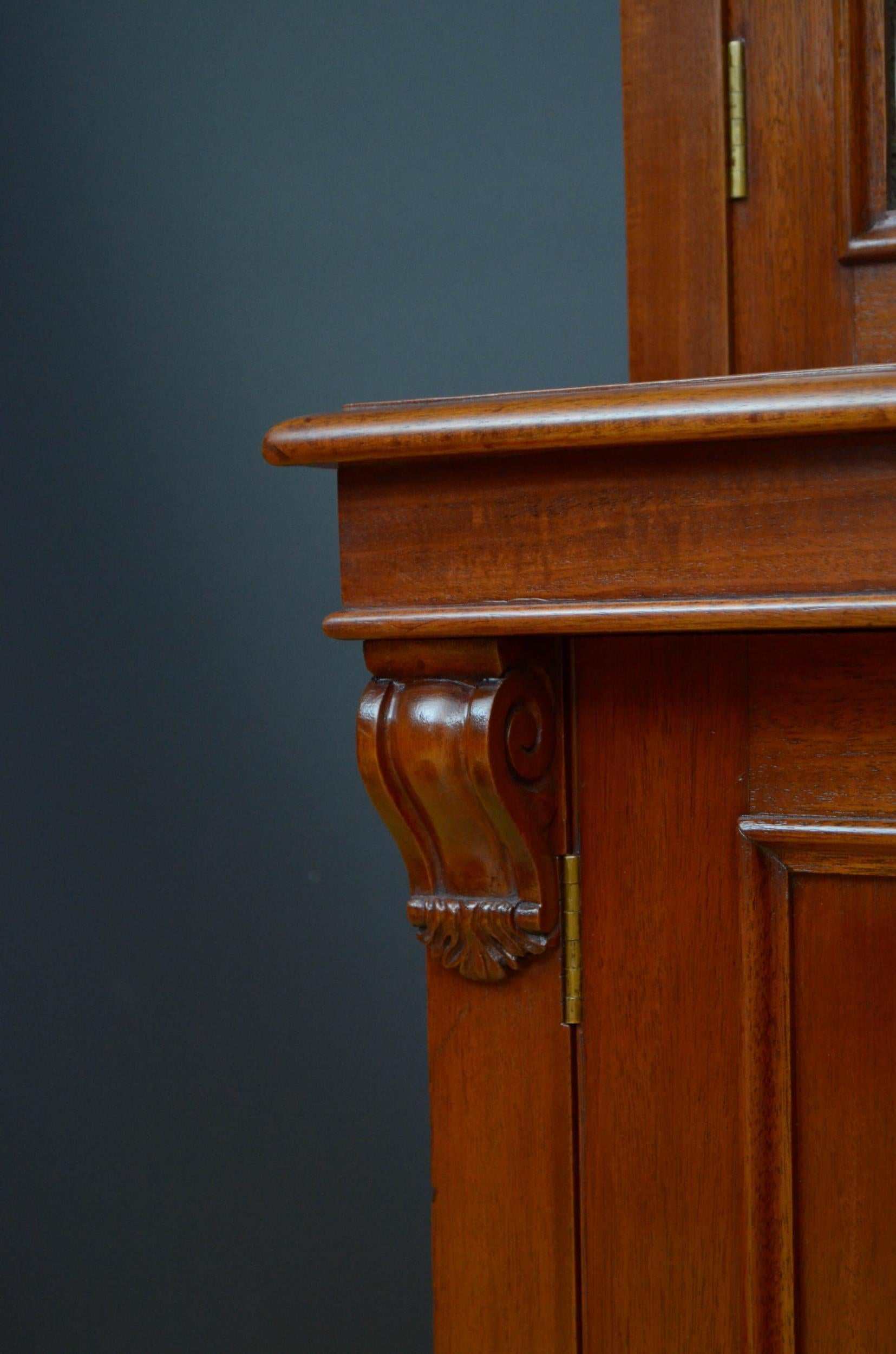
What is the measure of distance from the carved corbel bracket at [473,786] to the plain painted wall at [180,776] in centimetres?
90

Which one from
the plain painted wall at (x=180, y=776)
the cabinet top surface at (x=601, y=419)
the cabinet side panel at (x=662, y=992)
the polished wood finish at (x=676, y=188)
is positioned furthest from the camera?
the plain painted wall at (x=180, y=776)

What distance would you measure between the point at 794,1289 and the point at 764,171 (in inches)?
22.5

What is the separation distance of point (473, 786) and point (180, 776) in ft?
3.35

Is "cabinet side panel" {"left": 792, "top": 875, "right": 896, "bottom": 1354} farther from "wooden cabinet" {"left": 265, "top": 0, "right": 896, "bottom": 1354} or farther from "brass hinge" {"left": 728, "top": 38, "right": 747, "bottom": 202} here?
"brass hinge" {"left": 728, "top": 38, "right": 747, "bottom": 202}

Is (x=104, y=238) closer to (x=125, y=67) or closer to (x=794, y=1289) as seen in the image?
(x=125, y=67)

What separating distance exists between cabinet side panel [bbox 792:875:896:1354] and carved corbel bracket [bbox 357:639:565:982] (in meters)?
0.12

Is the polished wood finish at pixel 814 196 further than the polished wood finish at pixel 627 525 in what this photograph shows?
Yes

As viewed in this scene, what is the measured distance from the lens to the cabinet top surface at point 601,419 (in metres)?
0.52

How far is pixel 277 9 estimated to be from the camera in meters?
1.50

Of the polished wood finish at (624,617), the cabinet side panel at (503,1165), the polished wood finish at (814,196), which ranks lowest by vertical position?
the cabinet side panel at (503,1165)

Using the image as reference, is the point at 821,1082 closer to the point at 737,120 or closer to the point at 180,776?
the point at 737,120

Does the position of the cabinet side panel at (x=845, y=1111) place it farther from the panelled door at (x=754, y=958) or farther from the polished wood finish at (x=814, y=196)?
the polished wood finish at (x=814, y=196)

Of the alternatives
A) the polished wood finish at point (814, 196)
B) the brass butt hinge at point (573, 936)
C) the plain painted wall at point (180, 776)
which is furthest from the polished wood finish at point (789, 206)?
the plain painted wall at point (180, 776)

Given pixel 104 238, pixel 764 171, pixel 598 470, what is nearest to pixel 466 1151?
pixel 598 470
